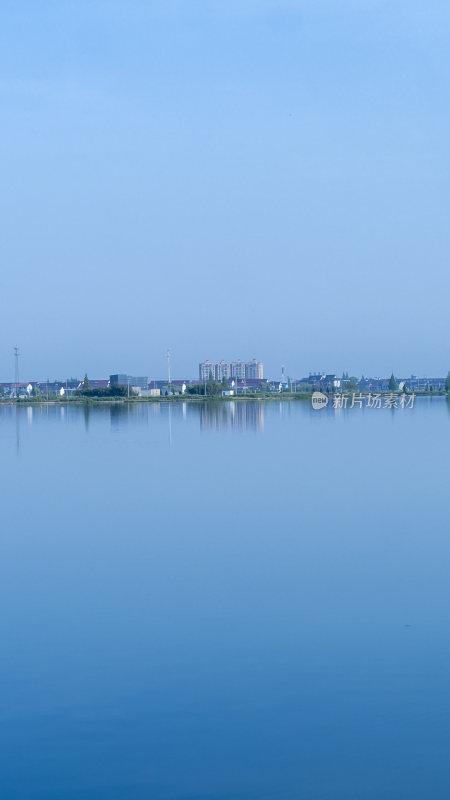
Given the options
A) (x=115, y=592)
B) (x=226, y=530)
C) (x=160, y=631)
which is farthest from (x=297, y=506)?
(x=160, y=631)

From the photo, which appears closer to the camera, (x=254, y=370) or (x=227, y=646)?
(x=227, y=646)

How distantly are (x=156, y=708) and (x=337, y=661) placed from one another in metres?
1.01

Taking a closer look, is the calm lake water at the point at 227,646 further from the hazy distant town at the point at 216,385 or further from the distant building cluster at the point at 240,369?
the distant building cluster at the point at 240,369

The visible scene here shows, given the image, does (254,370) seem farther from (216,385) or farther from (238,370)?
(216,385)

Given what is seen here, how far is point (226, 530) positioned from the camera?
7.77m

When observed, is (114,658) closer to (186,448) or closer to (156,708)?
(156,708)

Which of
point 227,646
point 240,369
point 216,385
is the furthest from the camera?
point 240,369

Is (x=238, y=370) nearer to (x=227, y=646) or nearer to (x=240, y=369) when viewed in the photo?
(x=240, y=369)

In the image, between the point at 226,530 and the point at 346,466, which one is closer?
the point at 226,530

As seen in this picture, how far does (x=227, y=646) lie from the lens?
4.34 metres

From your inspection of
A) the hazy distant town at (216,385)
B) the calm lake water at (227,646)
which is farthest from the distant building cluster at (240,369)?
the calm lake water at (227,646)

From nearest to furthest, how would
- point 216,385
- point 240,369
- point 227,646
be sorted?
point 227,646
point 216,385
point 240,369

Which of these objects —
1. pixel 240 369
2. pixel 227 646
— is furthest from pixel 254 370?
pixel 227 646

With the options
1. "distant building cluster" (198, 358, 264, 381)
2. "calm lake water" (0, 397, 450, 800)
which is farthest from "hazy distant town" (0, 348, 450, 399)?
"calm lake water" (0, 397, 450, 800)
